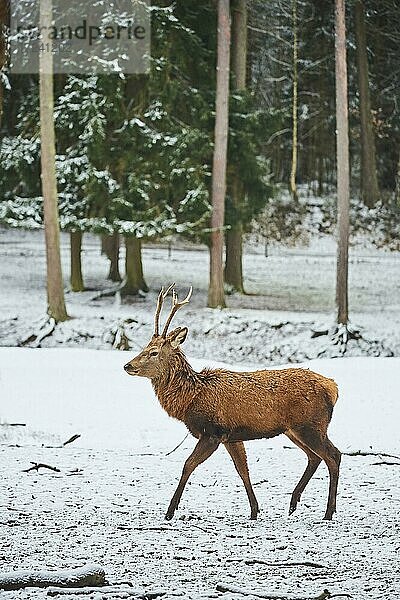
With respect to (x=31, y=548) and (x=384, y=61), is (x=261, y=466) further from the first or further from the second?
(x=384, y=61)

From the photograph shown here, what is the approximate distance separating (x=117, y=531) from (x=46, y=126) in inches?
309

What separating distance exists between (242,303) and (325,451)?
9461 mm

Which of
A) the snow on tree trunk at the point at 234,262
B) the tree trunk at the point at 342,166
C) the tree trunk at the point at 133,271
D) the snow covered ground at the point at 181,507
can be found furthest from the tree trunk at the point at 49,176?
the snow covered ground at the point at 181,507

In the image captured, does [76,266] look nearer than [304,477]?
No

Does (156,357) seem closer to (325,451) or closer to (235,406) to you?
(235,406)

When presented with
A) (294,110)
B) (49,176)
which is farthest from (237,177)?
(294,110)

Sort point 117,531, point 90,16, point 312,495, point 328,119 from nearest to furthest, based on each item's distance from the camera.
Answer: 1. point 117,531
2. point 312,495
3. point 90,16
4. point 328,119

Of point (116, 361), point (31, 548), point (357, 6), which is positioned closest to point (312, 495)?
point (31, 548)

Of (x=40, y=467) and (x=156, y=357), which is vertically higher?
(x=156, y=357)

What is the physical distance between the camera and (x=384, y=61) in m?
15.5

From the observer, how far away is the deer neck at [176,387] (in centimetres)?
331

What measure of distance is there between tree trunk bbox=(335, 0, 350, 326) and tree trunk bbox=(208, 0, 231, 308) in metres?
1.50

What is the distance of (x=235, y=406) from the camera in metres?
3.30

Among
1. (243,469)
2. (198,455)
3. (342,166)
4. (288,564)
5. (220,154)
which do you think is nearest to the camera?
(288,564)
